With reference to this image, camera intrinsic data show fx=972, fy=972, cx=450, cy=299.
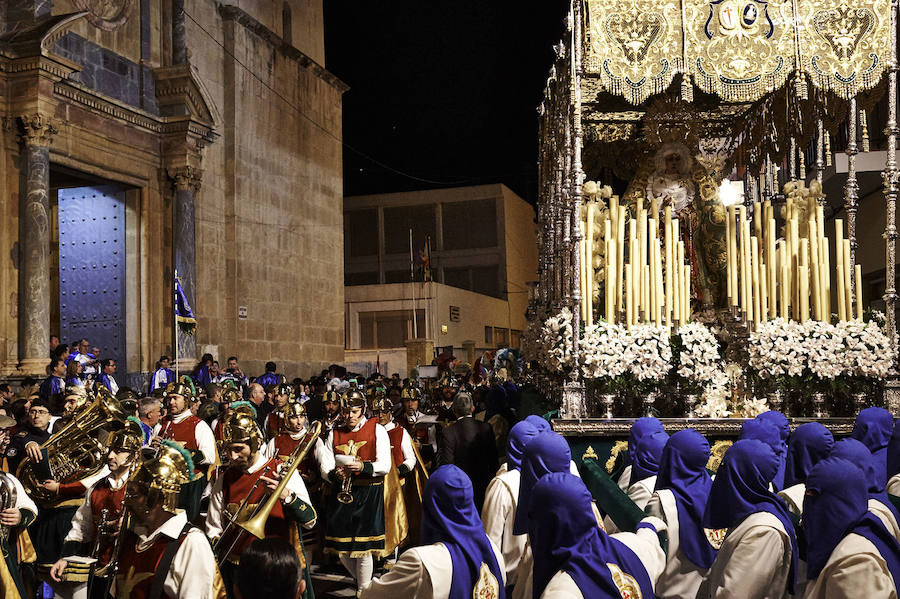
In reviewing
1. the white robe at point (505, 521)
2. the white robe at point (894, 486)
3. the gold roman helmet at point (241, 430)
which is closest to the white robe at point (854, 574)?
the white robe at point (894, 486)

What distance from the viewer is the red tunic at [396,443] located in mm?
9141

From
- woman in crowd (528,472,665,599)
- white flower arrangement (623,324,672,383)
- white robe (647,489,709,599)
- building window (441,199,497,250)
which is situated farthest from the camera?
building window (441,199,497,250)

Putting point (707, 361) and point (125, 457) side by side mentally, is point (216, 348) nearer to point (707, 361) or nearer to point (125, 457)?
point (707, 361)

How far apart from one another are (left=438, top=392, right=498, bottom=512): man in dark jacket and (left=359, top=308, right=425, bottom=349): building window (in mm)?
27425

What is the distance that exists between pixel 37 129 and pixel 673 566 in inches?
548

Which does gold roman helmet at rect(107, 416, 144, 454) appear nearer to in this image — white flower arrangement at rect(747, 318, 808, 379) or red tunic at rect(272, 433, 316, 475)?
red tunic at rect(272, 433, 316, 475)

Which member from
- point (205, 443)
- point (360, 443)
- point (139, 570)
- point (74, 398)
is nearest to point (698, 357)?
point (360, 443)

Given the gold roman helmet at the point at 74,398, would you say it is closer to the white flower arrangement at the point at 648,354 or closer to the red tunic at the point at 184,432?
the red tunic at the point at 184,432

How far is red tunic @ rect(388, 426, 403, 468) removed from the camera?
914 centimetres

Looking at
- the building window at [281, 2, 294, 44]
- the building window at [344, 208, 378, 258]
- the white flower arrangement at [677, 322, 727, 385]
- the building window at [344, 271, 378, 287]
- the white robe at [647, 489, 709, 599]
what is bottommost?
the white robe at [647, 489, 709, 599]

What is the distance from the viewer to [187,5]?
20.3 metres

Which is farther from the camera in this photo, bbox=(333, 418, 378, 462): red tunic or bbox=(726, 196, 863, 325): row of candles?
bbox=(726, 196, 863, 325): row of candles

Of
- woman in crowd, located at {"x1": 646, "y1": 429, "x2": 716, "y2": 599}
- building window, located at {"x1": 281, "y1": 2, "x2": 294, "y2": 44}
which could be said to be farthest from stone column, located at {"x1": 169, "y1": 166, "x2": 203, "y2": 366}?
woman in crowd, located at {"x1": 646, "y1": 429, "x2": 716, "y2": 599}

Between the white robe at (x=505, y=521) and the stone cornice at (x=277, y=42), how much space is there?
18563mm
